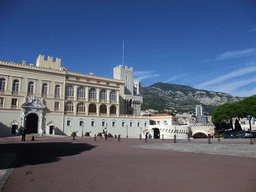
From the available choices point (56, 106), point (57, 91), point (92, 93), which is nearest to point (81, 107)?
point (92, 93)

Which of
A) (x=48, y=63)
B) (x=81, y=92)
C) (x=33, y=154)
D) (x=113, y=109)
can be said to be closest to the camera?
(x=33, y=154)

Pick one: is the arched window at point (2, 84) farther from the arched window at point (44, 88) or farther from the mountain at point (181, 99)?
the mountain at point (181, 99)

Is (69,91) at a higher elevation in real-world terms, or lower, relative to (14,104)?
higher

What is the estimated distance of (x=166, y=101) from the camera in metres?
187

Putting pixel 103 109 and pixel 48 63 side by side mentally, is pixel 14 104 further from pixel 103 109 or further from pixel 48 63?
pixel 103 109

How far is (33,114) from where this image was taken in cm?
4597

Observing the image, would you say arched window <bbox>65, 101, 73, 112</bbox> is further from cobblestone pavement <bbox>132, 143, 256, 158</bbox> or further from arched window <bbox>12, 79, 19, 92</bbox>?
cobblestone pavement <bbox>132, 143, 256, 158</bbox>

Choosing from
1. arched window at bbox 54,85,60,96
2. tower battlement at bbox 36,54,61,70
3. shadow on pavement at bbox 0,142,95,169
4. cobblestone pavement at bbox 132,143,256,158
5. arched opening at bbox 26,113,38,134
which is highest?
tower battlement at bbox 36,54,61,70

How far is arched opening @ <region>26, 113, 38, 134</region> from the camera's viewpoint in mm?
44906

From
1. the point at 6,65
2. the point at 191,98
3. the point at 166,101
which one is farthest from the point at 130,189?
the point at 191,98

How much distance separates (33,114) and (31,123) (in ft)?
6.99

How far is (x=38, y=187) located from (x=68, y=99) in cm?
4584

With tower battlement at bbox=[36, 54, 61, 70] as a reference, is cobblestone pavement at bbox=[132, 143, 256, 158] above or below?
below

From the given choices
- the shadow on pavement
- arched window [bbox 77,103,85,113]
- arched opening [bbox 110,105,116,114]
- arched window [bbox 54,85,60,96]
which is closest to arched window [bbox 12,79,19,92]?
arched window [bbox 54,85,60,96]
